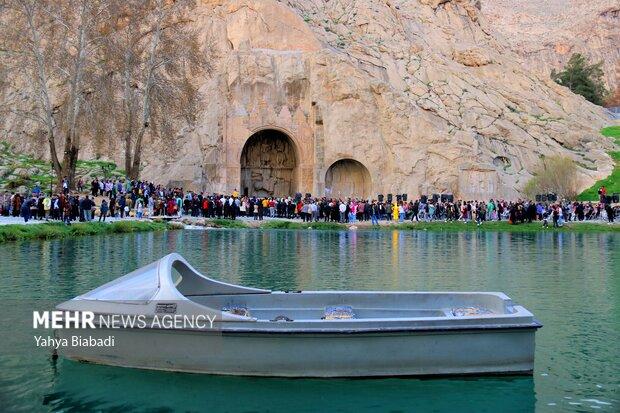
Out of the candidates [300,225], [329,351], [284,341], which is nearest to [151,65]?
[300,225]

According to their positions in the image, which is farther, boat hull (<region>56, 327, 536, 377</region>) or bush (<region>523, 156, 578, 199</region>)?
bush (<region>523, 156, 578, 199</region>)

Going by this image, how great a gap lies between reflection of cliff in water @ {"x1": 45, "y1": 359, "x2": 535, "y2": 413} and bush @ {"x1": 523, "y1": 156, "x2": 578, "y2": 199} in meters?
47.0

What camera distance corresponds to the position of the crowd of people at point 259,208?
3709 cm

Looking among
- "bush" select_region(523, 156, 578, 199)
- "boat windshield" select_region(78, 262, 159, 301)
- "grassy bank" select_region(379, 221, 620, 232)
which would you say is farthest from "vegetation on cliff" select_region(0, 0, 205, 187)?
"boat windshield" select_region(78, 262, 159, 301)

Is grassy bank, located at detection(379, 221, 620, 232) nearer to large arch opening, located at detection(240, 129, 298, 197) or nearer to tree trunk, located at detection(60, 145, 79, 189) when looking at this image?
large arch opening, located at detection(240, 129, 298, 197)

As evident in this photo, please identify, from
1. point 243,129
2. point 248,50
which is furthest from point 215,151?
point 248,50

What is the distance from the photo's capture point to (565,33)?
421 ft

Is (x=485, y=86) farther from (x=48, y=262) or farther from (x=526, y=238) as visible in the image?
(x=48, y=262)

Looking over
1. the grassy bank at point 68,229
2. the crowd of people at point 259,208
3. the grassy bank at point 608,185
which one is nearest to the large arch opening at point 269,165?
the crowd of people at point 259,208

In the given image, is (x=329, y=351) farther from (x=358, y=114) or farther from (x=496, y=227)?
(x=358, y=114)

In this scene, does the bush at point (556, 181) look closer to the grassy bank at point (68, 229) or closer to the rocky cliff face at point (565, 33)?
the grassy bank at point (68, 229)

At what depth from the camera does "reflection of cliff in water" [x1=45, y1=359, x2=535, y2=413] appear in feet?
28.0

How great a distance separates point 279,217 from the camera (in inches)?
1871

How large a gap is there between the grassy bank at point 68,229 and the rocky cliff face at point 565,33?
94.2m
